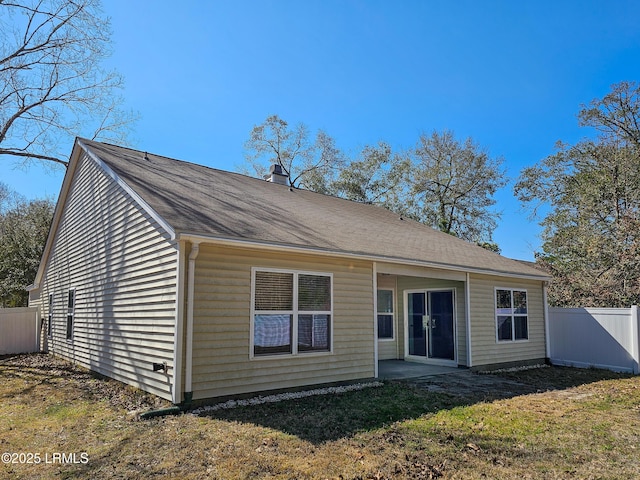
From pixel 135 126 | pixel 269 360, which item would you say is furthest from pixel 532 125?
pixel 269 360

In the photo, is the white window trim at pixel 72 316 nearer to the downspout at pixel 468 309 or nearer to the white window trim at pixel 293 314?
the white window trim at pixel 293 314

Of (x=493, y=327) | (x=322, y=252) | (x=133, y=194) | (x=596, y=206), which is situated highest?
(x=596, y=206)

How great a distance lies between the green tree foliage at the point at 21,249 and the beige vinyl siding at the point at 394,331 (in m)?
18.0

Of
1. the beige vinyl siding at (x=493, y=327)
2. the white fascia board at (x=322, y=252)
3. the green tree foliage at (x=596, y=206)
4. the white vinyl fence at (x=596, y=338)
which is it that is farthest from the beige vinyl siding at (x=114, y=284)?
the green tree foliage at (x=596, y=206)

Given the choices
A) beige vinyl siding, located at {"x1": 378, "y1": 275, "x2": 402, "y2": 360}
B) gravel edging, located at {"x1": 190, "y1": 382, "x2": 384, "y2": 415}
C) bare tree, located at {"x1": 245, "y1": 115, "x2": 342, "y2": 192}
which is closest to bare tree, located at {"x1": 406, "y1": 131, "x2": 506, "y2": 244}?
bare tree, located at {"x1": 245, "y1": 115, "x2": 342, "y2": 192}

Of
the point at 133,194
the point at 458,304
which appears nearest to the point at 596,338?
the point at 458,304

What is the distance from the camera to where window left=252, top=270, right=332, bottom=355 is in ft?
23.7

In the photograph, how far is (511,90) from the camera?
1708 cm

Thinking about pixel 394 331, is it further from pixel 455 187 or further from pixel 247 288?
pixel 455 187

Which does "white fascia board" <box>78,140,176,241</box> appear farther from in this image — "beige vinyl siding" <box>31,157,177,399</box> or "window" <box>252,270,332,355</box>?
"window" <box>252,270,332,355</box>

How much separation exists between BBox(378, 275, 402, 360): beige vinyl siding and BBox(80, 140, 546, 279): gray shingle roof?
131cm

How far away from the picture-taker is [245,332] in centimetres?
694

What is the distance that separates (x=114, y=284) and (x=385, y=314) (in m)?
6.87

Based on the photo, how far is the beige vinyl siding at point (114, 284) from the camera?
6820 millimetres
